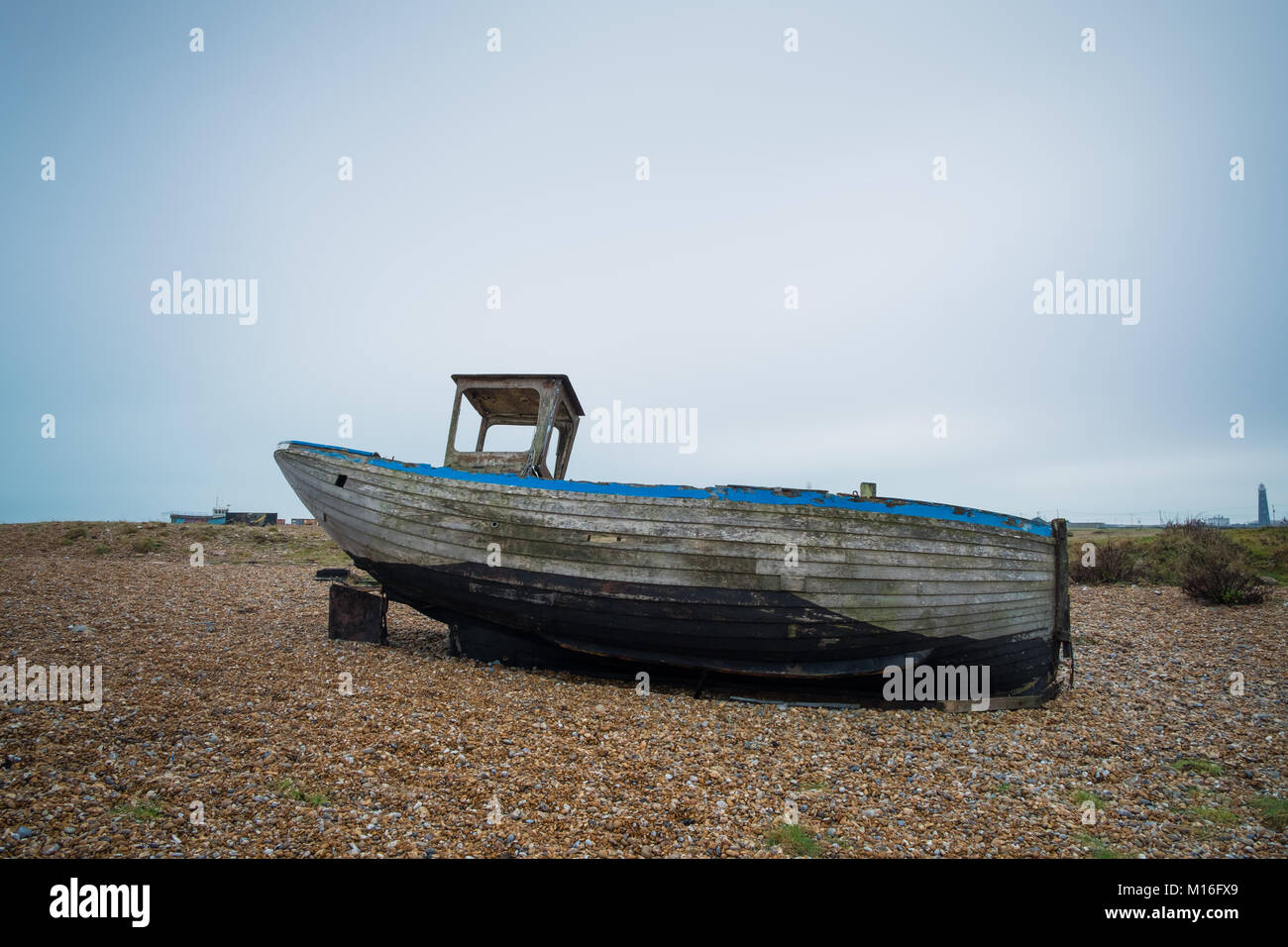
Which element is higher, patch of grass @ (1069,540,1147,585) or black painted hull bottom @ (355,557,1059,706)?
black painted hull bottom @ (355,557,1059,706)

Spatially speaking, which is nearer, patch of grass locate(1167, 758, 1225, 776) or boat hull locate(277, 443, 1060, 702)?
patch of grass locate(1167, 758, 1225, 776)

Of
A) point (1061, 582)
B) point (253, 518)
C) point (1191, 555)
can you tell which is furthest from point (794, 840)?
point (253, 518)

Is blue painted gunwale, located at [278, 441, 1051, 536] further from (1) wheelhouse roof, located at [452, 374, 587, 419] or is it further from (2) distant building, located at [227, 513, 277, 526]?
(2) distant building, located at [227, 513, 277, 526]

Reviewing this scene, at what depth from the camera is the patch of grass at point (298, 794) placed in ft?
12.8

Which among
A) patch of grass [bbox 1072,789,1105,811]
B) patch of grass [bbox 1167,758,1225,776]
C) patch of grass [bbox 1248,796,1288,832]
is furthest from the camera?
patch of grass [bbox 1167,758,1225,776]

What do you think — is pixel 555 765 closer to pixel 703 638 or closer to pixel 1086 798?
pixel 703 638

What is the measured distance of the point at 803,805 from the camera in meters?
4.39

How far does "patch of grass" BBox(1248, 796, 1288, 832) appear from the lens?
4.43 m

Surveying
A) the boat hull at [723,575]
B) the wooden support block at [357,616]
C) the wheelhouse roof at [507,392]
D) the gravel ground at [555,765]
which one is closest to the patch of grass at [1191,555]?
the gravel ground at [555,765]

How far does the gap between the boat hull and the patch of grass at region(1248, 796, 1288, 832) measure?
2.50 meters

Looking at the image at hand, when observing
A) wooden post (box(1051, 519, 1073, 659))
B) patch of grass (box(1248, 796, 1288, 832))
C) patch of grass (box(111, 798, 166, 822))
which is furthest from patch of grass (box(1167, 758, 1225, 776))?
patch of grass (box(111, 798, 166, 822))

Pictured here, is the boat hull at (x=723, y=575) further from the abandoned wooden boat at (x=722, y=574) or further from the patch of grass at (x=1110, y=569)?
the patch of grass at (x=1110, y=569)

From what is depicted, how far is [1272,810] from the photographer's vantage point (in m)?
4.65
